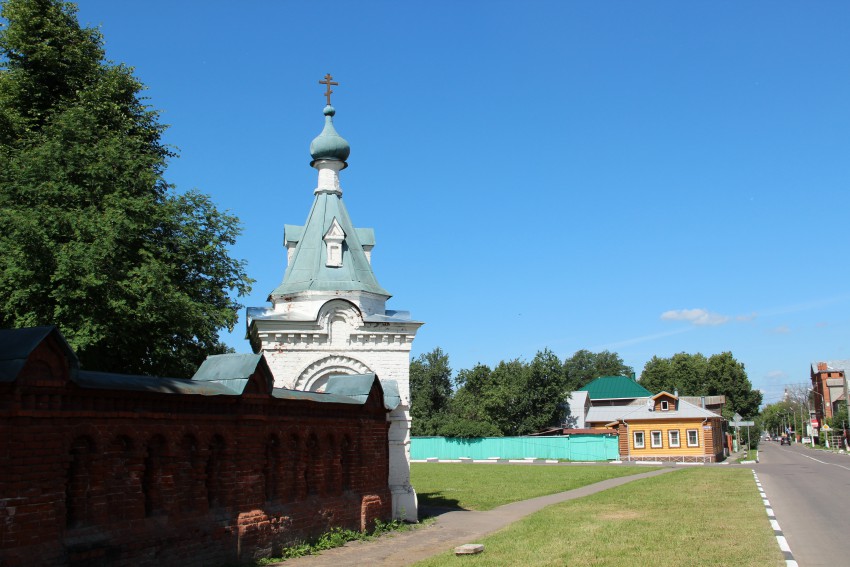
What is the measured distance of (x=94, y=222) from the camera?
14828 mm

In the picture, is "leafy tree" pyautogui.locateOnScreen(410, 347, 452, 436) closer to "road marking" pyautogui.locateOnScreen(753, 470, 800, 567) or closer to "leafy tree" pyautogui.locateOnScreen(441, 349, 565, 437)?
"leafy tree" pyautogui.locateOnScreen(441, 349, 565, 437)

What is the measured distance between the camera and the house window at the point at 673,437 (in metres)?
45.3

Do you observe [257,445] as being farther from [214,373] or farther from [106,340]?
[106,340]

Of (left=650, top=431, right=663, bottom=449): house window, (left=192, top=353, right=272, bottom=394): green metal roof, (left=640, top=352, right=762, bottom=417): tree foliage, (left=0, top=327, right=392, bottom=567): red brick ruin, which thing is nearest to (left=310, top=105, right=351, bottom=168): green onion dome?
(left=0, top=327, right=392, bottom=567): red brick ruin

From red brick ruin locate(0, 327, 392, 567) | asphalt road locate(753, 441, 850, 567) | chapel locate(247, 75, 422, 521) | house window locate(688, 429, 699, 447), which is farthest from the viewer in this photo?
house window locate(688, 429, 699, 447)

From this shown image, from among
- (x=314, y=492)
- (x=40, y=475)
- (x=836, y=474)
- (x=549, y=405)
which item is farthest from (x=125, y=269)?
(x=549, y=405)

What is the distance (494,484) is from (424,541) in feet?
48.1

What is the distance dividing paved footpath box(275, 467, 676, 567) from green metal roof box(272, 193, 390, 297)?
6.03 meters

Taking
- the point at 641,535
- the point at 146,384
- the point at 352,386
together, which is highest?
the point at 352,386

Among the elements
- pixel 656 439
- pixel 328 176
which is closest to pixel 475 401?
pixel 656 439

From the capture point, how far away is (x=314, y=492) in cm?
1268

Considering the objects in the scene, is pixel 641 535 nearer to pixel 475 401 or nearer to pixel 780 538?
pixel 780 538

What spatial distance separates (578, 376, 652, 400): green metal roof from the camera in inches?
3041

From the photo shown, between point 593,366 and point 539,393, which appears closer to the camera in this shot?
point 539,393
